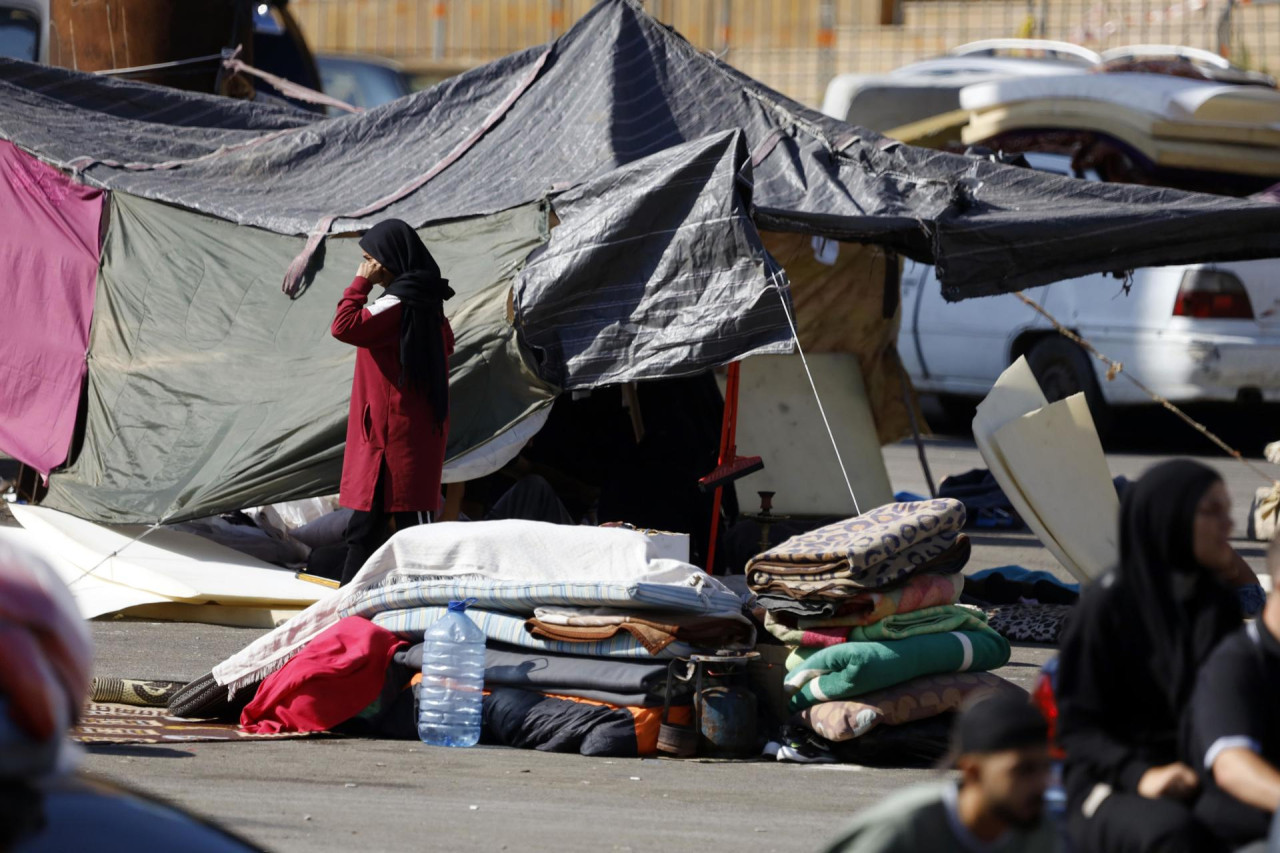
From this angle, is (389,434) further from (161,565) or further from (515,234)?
(161,565)

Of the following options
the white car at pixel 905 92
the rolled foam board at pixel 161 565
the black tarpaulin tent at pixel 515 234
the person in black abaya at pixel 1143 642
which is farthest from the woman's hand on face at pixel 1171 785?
the white car at pixel 905 92

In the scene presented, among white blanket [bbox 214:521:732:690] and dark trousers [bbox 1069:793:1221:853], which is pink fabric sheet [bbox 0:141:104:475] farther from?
dark trousers [bbox 1069:793:1221:853]

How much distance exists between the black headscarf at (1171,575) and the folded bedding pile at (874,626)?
8.82ft

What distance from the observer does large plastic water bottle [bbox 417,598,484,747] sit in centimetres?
646

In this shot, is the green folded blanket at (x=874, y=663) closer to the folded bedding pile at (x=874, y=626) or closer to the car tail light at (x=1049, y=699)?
the folded bedding pile at (x=874, y=626)

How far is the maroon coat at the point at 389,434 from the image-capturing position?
7703 mm

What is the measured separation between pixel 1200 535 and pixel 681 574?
3.23m

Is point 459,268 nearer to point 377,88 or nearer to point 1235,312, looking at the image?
point 1235,312

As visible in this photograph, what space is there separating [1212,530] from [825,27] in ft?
69.8

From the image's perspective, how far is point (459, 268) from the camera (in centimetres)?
868

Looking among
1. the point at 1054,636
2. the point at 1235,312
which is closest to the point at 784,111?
the point at 1054,636

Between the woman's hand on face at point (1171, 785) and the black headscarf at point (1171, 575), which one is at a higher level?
the black headscarf at point (1171, 575)

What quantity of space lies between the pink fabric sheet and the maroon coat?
7.67ft

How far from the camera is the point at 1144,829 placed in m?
3.44
